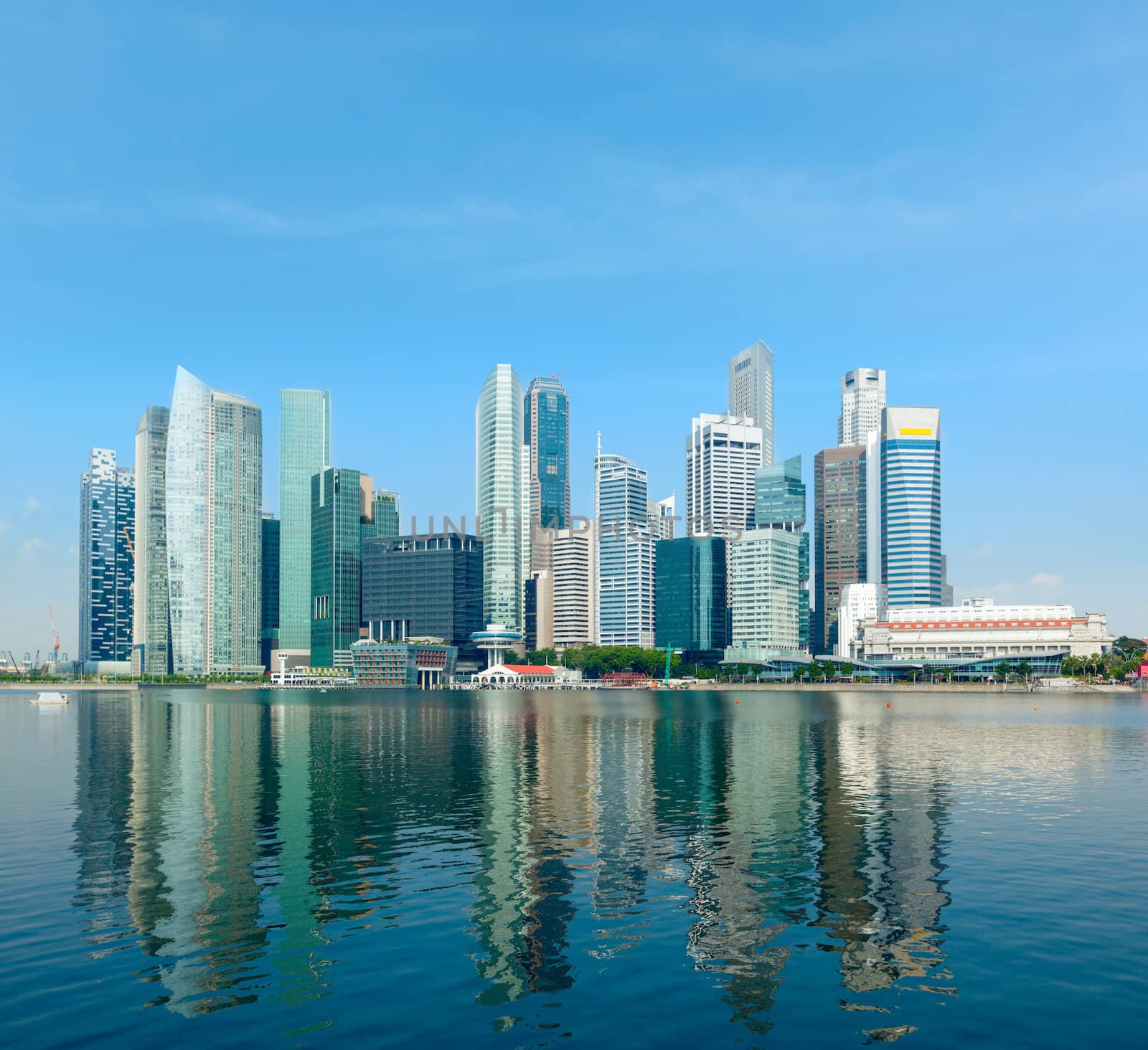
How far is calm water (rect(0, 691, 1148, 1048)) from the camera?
32281 millimetres

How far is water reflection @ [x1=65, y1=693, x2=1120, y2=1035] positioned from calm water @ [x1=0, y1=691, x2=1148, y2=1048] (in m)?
0.23

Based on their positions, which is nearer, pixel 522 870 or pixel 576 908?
pixel 576 908

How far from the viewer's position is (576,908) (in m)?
45.1

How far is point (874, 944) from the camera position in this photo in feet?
131

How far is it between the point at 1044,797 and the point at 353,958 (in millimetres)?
59684

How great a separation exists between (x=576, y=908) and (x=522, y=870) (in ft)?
26.4

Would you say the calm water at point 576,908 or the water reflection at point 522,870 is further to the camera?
the water reflection at point 522,870

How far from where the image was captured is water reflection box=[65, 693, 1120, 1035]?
1465 inches

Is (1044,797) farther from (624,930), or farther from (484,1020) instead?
(484,1020)

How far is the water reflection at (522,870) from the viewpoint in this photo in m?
37.2

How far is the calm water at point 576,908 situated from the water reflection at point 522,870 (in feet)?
0.76

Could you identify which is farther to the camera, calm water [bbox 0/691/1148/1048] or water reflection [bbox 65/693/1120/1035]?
water reflection [bbox 65/693/1120/1035]

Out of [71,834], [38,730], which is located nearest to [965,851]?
[71,834]

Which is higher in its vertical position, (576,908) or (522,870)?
(576,908)
